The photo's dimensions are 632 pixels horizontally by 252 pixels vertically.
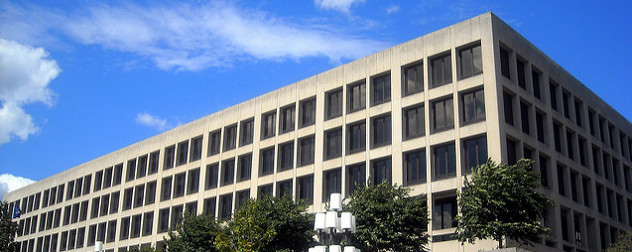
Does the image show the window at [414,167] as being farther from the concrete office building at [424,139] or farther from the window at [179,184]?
the window at [179,184]

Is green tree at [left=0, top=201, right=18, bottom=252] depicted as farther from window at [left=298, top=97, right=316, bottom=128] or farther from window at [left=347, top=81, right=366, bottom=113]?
window at [left=347, top=81, right=366, bottom=113]

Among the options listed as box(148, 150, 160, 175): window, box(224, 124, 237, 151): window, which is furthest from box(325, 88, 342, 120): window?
box(148, 150, 160, 175): window

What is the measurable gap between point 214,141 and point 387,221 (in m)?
29.7


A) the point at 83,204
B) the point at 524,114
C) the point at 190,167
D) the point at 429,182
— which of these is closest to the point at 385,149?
the point at 429,182

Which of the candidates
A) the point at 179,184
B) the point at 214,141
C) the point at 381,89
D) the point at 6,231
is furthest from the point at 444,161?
the point at 6,231

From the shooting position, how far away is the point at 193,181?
2514 inches

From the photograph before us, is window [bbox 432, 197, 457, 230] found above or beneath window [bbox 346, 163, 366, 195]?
beneath

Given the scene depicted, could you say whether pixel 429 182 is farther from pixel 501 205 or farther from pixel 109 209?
pixel 109 209

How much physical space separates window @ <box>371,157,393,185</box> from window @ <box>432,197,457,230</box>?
14.0ft

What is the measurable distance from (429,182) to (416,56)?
8.76m

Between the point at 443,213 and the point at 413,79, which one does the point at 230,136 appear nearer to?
the point at 413,79

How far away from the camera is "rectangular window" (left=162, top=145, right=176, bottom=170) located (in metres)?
67.4

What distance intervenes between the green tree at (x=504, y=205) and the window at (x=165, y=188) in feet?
127

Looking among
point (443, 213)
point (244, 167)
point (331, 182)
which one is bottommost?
point (443, 213)
